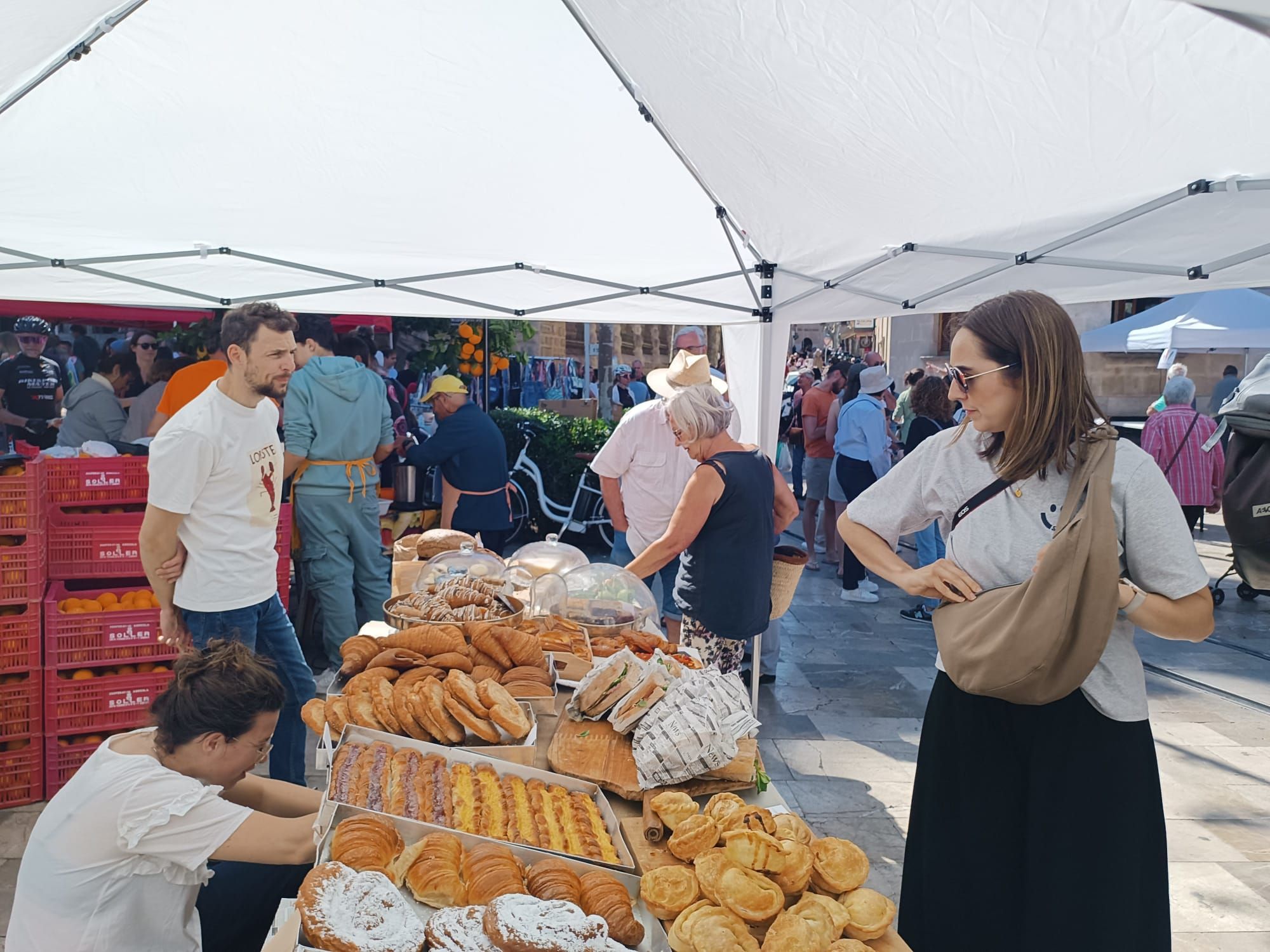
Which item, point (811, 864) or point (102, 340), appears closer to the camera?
point (811, 864)

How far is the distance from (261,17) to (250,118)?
724mm

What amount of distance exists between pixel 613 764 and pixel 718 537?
1.96 metres

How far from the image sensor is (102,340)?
38.3ft

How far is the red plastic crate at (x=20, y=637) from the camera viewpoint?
392 cm

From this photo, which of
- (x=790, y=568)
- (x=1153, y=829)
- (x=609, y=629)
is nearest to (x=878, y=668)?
(x=790, y=568)

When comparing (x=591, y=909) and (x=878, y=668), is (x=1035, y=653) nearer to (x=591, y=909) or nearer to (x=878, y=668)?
(x=591, y=909)

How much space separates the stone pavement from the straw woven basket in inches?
34.6

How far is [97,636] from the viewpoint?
13.5 ft

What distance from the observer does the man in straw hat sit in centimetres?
526

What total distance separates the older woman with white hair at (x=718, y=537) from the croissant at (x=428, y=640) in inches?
52.9

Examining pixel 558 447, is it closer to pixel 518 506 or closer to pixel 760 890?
pixel 518 506

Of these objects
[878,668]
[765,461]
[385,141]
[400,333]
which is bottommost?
[878,668]

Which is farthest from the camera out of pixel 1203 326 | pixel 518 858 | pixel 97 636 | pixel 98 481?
pixel 1203 326

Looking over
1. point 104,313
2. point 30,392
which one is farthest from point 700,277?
point 104,313
